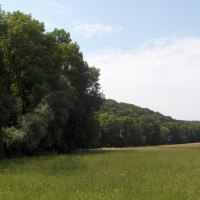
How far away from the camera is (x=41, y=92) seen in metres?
47.5

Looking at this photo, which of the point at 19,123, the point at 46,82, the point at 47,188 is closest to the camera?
the point at 47,188

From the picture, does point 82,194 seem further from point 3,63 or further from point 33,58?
point 33,58

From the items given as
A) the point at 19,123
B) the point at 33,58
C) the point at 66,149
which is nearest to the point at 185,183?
the point at 19,123

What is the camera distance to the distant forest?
40.8 m

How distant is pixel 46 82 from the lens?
50.0 meters

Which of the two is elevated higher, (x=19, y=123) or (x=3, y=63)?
(x=3, y=63)

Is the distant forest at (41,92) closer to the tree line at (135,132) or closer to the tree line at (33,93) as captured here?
the tree line at (33,93)

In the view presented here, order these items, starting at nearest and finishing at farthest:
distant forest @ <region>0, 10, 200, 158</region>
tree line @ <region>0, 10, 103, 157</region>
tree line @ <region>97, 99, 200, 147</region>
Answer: tree line @ <region>0, 10, 103, 157</region> < distant forest @ <region>0, 10, 200, 158</region> < tree line @ <region>97, 99, 200, 147</region>

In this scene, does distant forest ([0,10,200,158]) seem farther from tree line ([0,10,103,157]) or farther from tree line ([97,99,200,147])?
tree line ([97,99,200,147])

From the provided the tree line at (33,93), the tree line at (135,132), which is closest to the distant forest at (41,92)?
the tree line at (33,93)

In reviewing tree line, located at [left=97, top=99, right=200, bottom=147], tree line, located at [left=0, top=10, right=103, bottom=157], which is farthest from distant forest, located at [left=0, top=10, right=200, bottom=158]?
tree line, located at [left=97, top=99, right=200, bottom=147]

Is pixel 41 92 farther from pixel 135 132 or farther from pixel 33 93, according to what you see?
pixel 135 132

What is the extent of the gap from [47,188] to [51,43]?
3979 centimetres

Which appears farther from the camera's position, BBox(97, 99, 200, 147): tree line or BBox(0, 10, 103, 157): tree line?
BBox(97, 99, 200, 147): tree line
